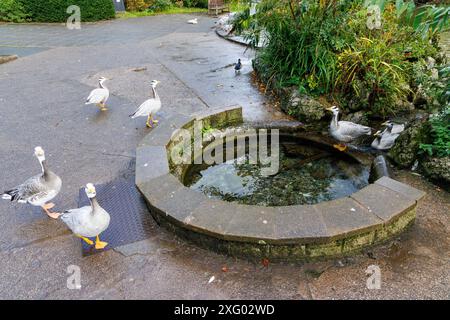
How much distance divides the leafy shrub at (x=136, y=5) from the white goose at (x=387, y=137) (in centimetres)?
1827

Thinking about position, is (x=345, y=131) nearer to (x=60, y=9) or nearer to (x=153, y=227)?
(x=153, y=227)

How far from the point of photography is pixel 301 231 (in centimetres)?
289

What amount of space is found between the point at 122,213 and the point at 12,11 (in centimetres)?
1745

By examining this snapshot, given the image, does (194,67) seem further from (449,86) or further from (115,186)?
(449,86)

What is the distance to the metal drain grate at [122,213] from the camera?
3326 millimetres

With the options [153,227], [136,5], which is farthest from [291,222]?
[136,5]

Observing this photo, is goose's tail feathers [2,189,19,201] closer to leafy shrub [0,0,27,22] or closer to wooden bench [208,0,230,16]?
leafy shrub [0,0,27,22]

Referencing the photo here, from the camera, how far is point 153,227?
11.4 feet

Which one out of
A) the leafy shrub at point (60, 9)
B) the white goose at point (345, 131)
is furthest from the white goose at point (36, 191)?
the leafy shrub at point (60, 9)

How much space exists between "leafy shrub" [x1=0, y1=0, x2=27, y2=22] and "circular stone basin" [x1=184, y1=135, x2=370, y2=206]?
654 inches

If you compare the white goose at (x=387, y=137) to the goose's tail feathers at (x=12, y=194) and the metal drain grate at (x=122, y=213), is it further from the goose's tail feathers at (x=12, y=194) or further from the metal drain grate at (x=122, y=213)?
the goose's tail feathers at (x=12, y=194)

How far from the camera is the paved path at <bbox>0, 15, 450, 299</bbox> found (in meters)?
2.77

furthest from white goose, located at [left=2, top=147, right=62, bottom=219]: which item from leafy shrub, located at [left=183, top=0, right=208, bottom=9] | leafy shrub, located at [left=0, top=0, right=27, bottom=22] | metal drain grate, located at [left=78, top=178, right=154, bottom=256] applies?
leafy shrub, located at [left=183, top=0, right=208, bottom=9]
